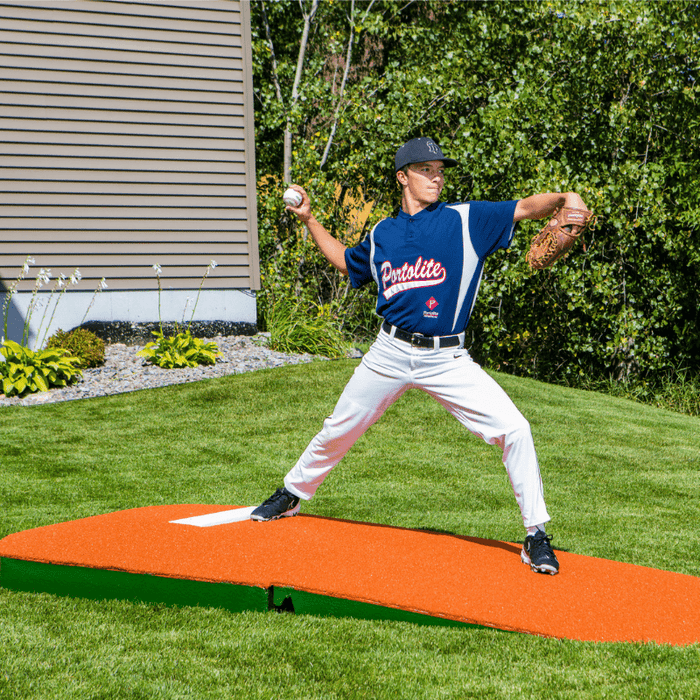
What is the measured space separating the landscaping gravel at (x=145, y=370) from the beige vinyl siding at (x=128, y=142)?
942 mm

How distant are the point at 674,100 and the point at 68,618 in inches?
426

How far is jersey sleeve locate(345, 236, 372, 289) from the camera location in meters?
4.04

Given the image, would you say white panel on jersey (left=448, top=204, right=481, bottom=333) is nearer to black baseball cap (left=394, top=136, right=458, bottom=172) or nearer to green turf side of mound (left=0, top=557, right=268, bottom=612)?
black baseball cap (left=394, top=136, right=458, bottom=172)

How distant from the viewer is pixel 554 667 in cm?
285

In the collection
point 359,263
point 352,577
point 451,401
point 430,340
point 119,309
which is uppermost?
point 359,263

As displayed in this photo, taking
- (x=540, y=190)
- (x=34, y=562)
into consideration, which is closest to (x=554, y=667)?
(x=34, y=562)

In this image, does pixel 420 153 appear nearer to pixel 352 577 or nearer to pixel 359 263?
pixel 359 263

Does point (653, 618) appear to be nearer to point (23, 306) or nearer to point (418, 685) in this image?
point (418, 685)

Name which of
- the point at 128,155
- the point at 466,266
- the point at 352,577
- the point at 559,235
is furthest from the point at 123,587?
the point at 128,155

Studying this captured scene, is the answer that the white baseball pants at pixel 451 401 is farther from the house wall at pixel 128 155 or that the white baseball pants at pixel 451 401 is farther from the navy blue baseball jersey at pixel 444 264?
the house wall at pixel 128 155

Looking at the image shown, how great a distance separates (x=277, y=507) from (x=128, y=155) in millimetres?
7848

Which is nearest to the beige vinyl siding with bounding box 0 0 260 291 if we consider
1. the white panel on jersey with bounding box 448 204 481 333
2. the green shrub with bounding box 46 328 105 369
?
the green shrub with bounding box 46 328 105 369

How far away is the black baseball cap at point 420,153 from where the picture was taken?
379cm

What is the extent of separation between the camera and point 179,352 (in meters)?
9.93
